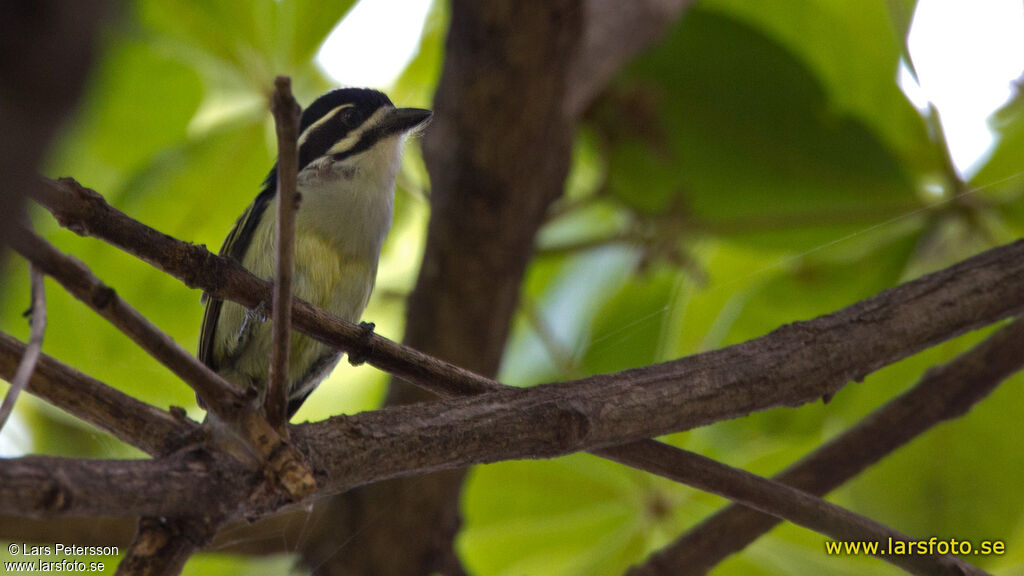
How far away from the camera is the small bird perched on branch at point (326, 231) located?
2.45 metres

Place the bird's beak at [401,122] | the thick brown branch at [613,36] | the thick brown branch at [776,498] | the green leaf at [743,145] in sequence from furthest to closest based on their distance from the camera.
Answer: the thick brown branch at [613,36] < the green leaf at [743,145] < the bird's beak at [401,122] < the thick brown branch at [776,498]

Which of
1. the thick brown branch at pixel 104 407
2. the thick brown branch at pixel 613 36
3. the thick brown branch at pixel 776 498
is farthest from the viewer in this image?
the thick brown branch at pixel 613 36

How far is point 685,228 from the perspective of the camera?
3.36 m

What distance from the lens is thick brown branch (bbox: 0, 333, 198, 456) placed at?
50.4 inches

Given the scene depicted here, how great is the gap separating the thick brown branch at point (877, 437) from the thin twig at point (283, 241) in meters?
1.32

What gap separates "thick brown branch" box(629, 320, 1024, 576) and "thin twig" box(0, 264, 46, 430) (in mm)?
1575

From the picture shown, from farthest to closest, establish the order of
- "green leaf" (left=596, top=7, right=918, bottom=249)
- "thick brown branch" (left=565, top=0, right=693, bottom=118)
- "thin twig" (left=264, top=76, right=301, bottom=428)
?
"thick brown branch" (left=565, top=0, right=693, bottom=118) → "green leaf" (left=596, top=7, right=918, bottom=249) → "thin twig" (left=264, top=76, right=301, bottom=428)

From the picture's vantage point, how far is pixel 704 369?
169 centimetres

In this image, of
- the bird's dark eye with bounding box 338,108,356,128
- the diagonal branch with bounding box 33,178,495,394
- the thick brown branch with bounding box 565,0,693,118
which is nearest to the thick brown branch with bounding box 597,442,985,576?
the diagonal branch with bounding box 33,178,495,394

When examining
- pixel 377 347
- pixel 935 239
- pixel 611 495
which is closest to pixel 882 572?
pixel 611 495

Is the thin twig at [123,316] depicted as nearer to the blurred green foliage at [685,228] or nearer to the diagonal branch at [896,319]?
the diagonal branch at [896,319]

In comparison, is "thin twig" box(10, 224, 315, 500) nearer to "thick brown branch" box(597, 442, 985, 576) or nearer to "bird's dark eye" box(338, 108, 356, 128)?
"thick brown branch" box(597, 442, 985, 576)

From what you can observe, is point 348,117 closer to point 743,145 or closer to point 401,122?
point 401,122

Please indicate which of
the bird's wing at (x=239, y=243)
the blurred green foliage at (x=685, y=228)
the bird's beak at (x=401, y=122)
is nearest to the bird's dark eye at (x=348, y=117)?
the bird's beak at (x=401, y=122)
